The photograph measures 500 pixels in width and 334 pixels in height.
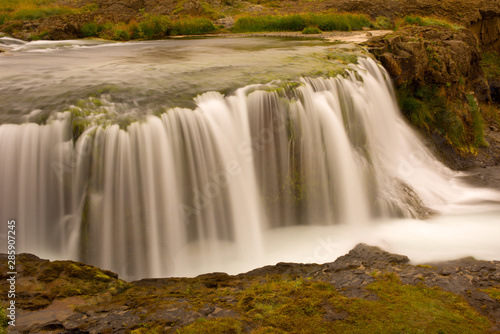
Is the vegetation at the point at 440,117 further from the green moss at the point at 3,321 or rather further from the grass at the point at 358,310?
the green moss at the point at 3,321

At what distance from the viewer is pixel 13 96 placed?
→ 26.0ft

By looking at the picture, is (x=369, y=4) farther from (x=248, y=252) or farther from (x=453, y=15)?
(x=248, y=252)

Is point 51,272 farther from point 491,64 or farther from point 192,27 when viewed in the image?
point 491,64

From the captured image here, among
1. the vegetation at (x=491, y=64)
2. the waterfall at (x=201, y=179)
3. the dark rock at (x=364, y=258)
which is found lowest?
the dark rock at (x=364, y=258)

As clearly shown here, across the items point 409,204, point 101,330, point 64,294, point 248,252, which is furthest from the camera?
point 409,204

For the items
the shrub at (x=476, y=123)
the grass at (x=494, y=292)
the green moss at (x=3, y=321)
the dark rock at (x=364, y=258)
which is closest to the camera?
the green moss at (x=3, y=321)

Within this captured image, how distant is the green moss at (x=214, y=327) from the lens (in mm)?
3863

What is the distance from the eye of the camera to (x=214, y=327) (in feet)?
12.9

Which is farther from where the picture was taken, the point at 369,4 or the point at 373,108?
the point at 369,4

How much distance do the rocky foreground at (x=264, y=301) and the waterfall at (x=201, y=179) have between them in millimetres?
1013

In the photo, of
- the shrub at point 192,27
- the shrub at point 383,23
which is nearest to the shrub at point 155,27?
the shrub at point 192,27

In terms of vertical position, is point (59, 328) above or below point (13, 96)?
below

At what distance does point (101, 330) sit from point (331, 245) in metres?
4.27

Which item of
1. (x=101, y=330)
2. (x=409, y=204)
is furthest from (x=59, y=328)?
(x=409, y=204)
